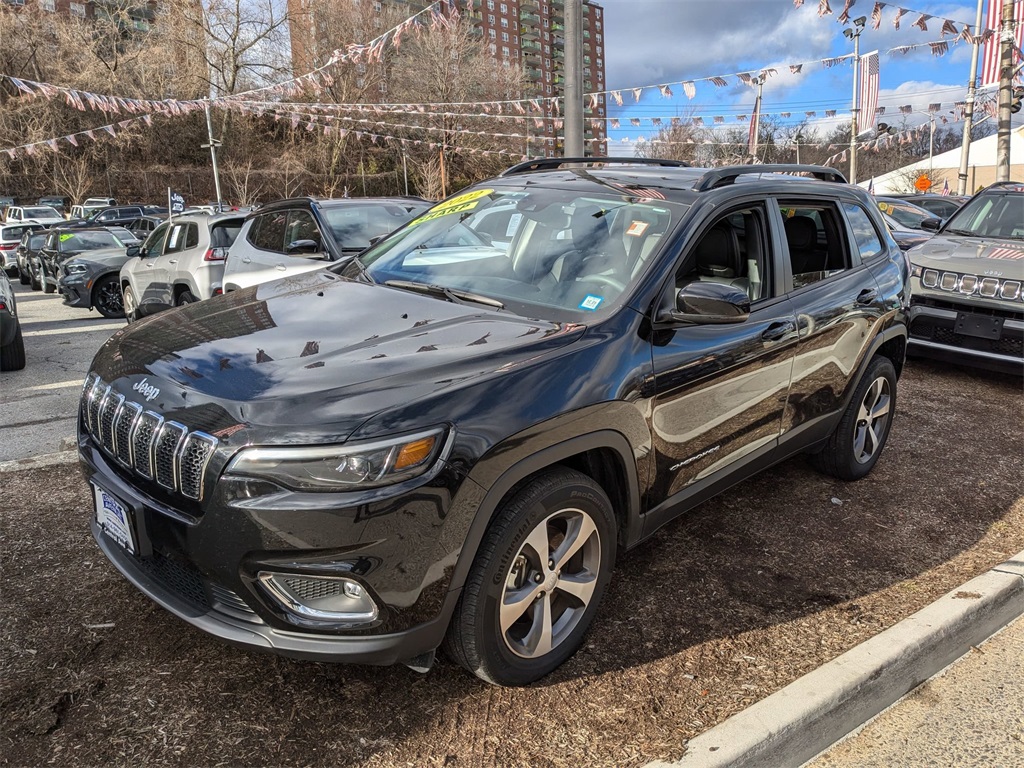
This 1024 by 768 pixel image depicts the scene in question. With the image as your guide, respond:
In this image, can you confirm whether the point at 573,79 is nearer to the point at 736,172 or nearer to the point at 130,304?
the point at 736,172

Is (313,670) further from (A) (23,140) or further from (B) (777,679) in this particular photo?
(A) (23,140)

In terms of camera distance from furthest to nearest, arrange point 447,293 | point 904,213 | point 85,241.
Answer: point 85,241 → point 904,213 → point 447,293

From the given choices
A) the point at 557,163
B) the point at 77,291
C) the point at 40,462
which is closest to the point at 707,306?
the point at 557,163

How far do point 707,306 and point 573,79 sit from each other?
6423 mm

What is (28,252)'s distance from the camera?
18.9 meters

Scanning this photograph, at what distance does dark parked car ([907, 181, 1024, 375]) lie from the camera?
6.68 m

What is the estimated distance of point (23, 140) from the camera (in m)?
40.4

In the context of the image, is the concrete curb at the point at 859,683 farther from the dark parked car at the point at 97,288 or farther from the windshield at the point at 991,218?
the dark parked car at the point at 97,288

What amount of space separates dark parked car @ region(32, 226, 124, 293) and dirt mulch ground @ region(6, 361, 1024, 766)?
545 inches

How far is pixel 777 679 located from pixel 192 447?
2.18 m

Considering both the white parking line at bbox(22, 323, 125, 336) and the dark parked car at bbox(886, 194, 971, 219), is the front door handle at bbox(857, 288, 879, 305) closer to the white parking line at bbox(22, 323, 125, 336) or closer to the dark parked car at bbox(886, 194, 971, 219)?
the white parking line at bbox(22, 323, 125, 336)

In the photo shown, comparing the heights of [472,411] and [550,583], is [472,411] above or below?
above

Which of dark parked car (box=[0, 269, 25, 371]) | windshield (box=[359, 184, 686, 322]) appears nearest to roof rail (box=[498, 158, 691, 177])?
windshield (box=[359, 184, 686, 322])

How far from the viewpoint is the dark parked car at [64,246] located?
53.4 ft
